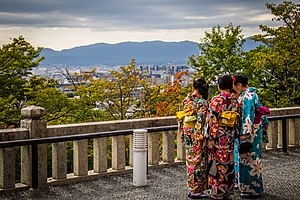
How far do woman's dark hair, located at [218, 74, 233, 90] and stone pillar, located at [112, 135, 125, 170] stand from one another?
281 centimetres

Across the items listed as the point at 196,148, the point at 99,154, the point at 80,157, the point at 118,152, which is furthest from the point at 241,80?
the point at 80,157

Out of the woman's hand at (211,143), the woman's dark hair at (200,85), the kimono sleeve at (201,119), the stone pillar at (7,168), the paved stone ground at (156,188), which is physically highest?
the woman's dark hair at (200,85)

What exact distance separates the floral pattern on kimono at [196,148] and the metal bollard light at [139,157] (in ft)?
3.41

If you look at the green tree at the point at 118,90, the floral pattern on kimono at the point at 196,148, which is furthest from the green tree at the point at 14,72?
the floral pattern on kimono at the point at 196,148

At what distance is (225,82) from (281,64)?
71.0ft

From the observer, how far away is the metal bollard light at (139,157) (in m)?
8.64

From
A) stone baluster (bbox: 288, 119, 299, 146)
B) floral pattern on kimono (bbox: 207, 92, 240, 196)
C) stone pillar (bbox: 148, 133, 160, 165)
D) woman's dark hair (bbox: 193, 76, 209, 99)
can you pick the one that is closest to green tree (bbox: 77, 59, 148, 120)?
stone baluster (bbox: 288, 119, 299, 146)

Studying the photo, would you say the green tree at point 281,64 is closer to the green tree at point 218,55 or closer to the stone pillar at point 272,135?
the green tree at point 218,55

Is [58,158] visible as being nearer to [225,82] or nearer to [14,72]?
[225,82]

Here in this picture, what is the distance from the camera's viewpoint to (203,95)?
768 centimetres

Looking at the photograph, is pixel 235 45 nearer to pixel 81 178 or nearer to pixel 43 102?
pixel 43 102

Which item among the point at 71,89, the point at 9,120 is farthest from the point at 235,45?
the point at 9,120

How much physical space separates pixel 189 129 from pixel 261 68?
22984 millimetres

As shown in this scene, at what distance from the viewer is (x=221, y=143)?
24.4 ft
